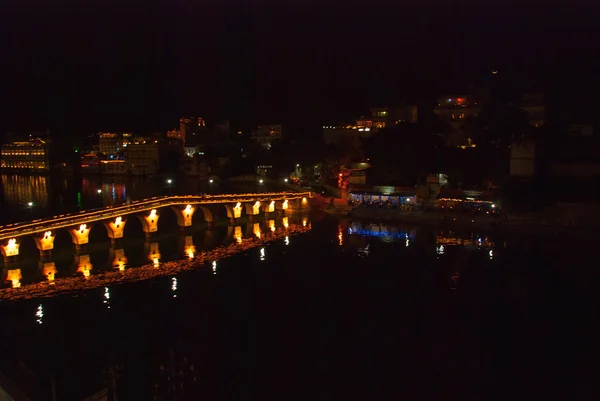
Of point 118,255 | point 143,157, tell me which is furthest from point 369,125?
point 143,157

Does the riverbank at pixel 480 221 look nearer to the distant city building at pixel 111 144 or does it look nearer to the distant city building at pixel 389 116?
the distant city building at pixel 389 116

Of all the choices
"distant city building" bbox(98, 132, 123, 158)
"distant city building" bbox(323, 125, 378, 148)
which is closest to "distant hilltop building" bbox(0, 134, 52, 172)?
"distant city building" bbox(98, 132, 123, 158)

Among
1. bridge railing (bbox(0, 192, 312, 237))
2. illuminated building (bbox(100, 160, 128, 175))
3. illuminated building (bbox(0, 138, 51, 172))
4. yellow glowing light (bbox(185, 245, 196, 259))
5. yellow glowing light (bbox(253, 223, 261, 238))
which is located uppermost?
illuminated building (bbox(0, 138, 51, 172))

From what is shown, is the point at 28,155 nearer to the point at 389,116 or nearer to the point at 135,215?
the point at 389,116

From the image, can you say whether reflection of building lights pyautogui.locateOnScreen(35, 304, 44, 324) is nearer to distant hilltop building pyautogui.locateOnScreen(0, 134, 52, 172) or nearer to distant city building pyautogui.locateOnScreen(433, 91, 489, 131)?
distant city building pyautogui.locateOnScreen(433, 91, 489, 131)

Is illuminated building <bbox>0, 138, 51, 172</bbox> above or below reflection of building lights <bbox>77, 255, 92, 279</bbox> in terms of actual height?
above

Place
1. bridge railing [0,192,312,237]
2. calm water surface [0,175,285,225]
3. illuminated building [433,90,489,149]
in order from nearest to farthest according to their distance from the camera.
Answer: bridge railing [0,192,312,237] < calm water surface [0,175,285,225] < illuminated building [433,90,489,149]

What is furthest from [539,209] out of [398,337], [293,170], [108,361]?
[293,170]
